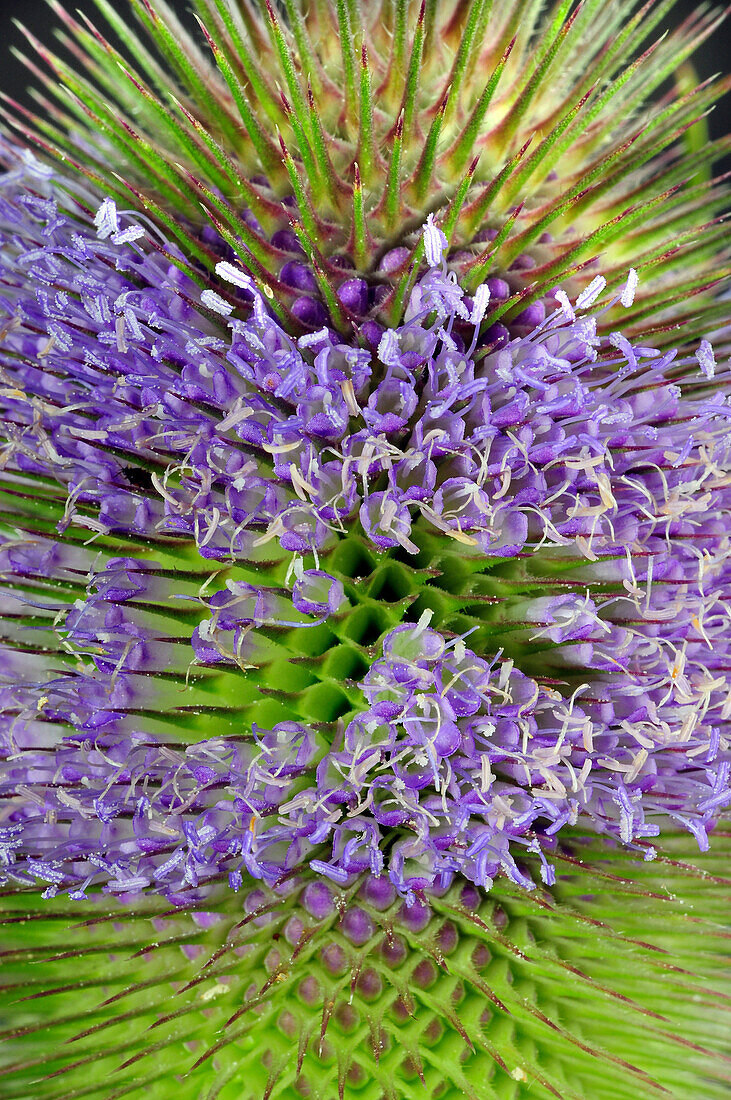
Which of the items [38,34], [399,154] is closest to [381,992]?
[399,154]

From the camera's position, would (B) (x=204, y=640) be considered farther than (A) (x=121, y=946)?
No

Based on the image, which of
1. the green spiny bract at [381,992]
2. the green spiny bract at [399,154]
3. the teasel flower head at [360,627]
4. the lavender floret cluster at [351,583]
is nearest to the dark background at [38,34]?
the green spiny bract at [399,154]

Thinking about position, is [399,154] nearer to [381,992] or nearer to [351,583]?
[351,583]

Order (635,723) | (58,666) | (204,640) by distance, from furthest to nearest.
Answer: (58,666) < (635,723) < (204,640)

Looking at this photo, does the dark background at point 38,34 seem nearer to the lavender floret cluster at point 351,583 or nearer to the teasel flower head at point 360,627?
the teasel flower head at point 360,627

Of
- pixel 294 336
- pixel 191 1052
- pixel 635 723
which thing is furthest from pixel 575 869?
pixel 294 336

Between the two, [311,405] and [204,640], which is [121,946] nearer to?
[204,640]
